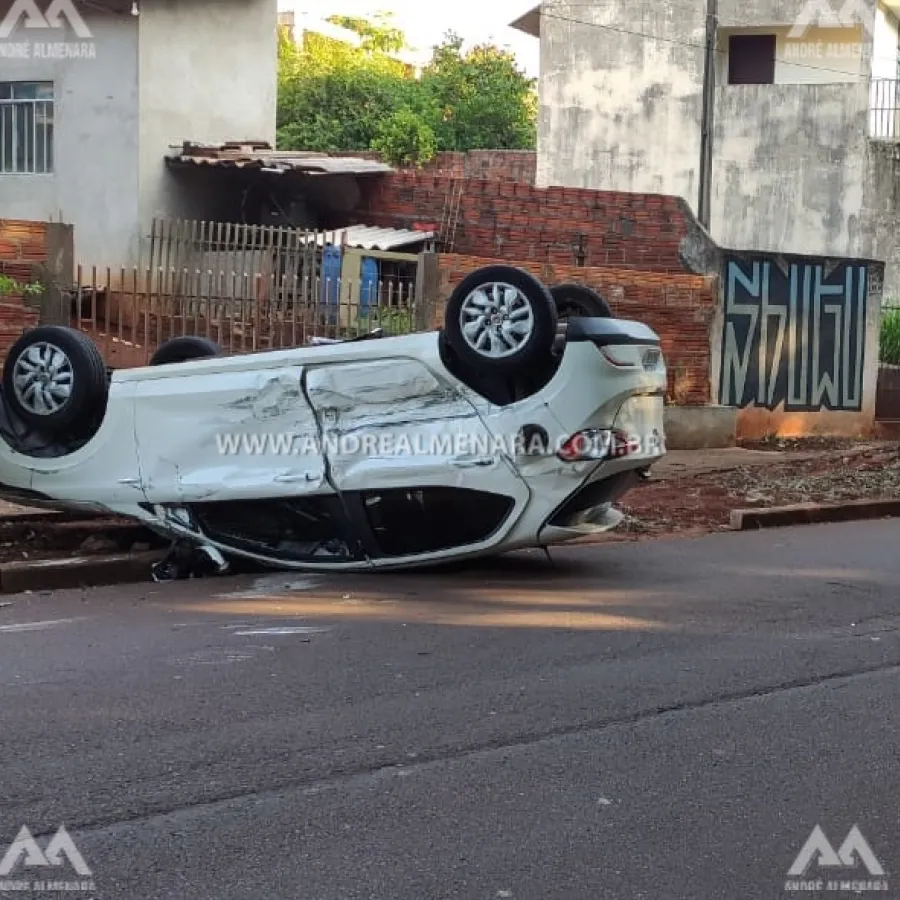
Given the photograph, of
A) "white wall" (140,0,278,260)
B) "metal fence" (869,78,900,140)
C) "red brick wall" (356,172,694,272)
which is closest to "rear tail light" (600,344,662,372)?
"red brick wall" (356,172,694,272)

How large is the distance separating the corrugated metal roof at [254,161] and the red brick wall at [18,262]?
629 centimetres

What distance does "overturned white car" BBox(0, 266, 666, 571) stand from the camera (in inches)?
324

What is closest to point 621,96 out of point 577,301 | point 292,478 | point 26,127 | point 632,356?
point 26,127

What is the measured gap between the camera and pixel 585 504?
8.55 metres

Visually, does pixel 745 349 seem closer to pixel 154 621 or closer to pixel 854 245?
pixel 854 245

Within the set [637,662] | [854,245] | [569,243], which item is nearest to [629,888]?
[637,662]

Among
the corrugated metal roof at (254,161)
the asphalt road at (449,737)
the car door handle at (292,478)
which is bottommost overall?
the asphalt road at (449,737)

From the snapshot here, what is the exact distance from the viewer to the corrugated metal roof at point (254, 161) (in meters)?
19.3

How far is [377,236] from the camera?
64.5ft

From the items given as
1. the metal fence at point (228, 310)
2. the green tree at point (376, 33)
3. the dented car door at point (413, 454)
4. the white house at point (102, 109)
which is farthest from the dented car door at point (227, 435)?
the green tree at point (376, 33)

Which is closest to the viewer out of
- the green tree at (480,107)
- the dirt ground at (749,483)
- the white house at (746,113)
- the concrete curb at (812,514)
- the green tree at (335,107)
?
the concrete curb at (812,514)

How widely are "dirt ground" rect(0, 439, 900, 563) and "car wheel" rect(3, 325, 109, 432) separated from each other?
3.71 ft

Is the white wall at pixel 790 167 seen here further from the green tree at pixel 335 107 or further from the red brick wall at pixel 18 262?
the red brick wall at pixel 18 262

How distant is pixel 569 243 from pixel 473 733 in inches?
590
